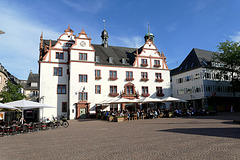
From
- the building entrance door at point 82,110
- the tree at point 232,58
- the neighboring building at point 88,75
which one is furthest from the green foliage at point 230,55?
the building entrance door at point 82,110

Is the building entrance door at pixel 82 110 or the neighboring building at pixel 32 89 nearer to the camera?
the building entrance door at pixel 82 110

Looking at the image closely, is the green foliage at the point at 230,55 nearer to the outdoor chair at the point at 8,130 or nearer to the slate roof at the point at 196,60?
the slate roof at the point at 196,60

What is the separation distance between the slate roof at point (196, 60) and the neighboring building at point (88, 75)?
11.0 metres

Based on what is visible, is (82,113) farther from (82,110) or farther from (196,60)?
(196,60)

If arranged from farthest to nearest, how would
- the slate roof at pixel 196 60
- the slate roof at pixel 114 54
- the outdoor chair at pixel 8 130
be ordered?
the slate roof at pixel 196 60 → the slate roof at pixel 114 54 → the outdoor chair at pixel 8 130

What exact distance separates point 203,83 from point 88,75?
86.1 feet

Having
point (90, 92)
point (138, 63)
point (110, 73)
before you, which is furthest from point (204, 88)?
point (90, 92)

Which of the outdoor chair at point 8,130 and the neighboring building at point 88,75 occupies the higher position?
the neighboring building at point 88,75

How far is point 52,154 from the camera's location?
8445 mm

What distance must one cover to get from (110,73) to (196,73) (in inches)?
849

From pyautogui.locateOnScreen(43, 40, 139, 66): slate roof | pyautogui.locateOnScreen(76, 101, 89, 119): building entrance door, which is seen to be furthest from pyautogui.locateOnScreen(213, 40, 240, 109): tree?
pyautogui.locateOnScreen(76, 101, 89, 119): building entrance door

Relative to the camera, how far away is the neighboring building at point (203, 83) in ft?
153

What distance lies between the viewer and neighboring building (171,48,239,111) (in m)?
46.5

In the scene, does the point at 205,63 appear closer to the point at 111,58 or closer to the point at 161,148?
the point at 111,58
